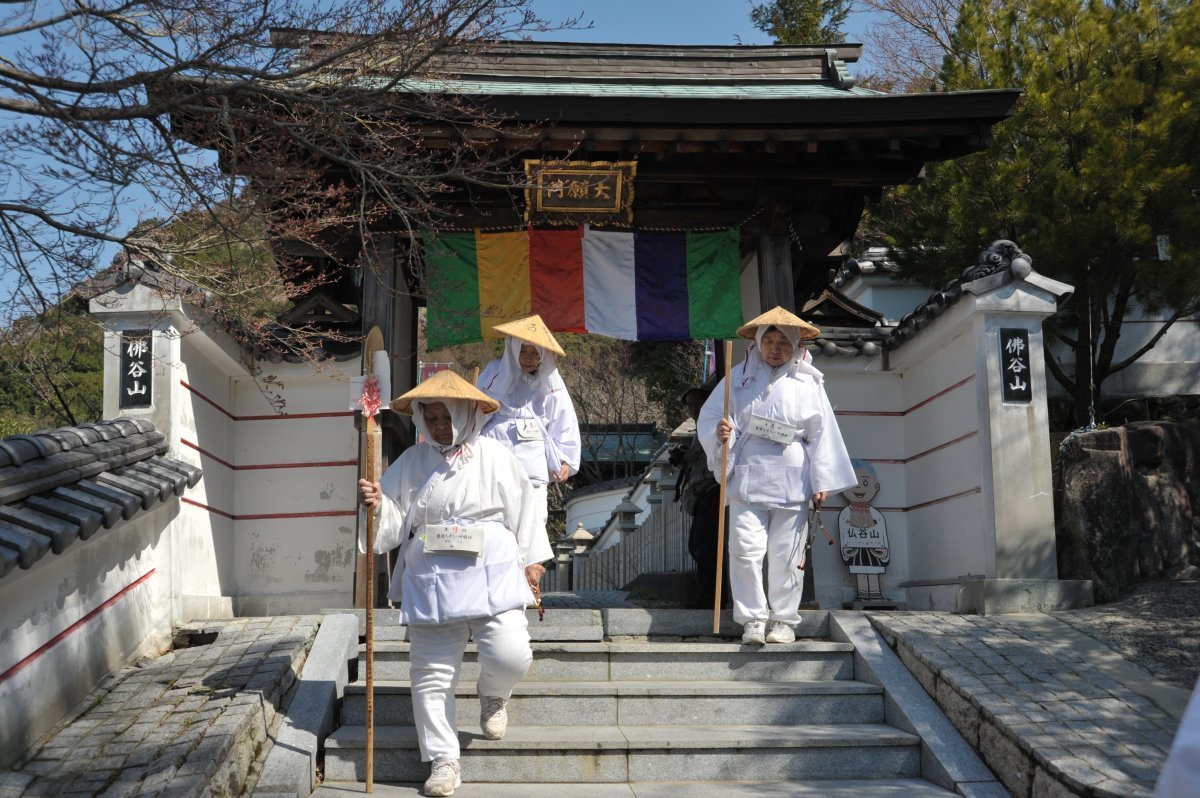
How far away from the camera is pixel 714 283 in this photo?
10.2 m

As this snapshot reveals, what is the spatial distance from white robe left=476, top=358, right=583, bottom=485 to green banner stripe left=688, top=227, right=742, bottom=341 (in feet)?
7.74

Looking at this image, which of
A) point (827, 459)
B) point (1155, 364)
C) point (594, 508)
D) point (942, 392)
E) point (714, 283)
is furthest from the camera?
point (594, 508)

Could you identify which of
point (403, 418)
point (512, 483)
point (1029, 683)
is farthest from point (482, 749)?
point (403, 418)

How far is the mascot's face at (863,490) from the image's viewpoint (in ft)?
34.4

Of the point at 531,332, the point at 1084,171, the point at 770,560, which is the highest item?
the point at 1084,171

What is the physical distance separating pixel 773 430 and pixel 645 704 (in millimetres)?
2126

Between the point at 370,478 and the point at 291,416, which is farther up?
the point at 291,416

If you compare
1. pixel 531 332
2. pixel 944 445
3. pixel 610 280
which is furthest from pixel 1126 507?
pixel 531 332

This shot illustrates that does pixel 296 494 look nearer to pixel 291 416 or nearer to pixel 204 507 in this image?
pixel 291 416

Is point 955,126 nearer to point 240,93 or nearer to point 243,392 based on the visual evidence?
point 240,93

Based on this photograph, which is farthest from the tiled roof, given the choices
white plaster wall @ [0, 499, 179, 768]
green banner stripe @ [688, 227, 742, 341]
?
green banner stripe @ [688, 227, 742, 341]

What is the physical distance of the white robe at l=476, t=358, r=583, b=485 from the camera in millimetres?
7969

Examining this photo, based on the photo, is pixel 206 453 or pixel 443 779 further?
pixel 206 453

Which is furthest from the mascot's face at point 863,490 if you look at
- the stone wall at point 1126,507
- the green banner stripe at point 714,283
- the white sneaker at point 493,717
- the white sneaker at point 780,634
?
the white sneaker at point 493,717
